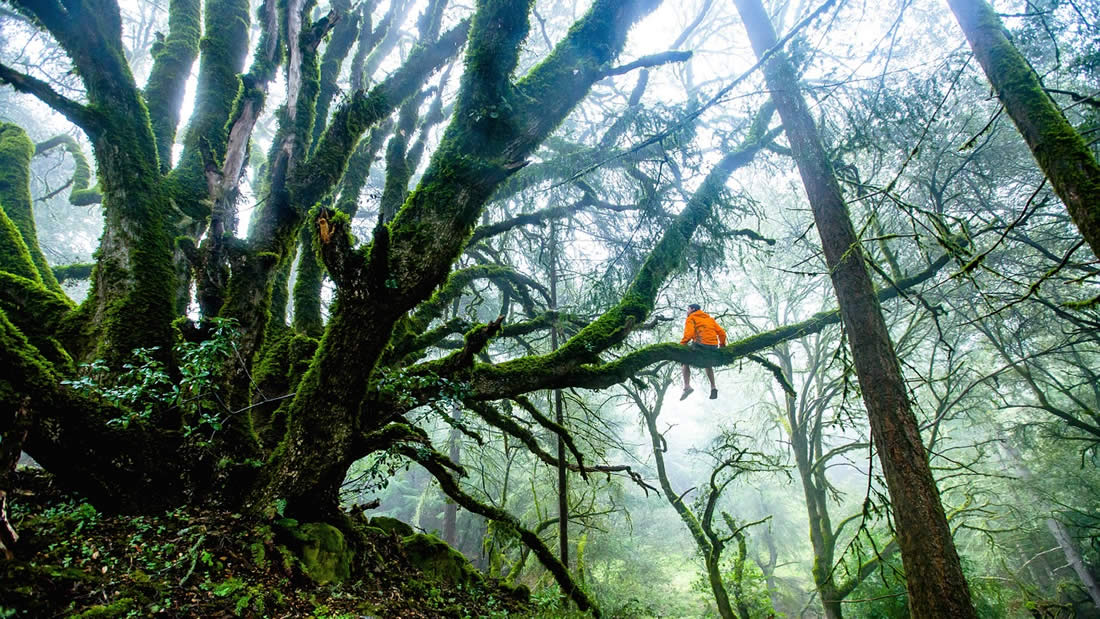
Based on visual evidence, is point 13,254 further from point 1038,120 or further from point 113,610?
point 1038,120

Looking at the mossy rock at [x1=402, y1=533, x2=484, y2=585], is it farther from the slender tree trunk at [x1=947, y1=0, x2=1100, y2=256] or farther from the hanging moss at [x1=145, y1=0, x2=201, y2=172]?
the slender tree trunk at [x1=947, y1=0, x2=1100, y2=256]

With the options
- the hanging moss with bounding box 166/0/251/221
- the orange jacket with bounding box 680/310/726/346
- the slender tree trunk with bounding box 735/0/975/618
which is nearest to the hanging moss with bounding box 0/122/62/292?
the hanging moss with bounding box 166/0/251/221

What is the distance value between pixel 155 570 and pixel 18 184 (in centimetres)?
561

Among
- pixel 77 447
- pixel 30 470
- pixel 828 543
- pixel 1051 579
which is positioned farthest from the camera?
pixel 1051 579

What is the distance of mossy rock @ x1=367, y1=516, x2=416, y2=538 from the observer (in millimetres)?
4691

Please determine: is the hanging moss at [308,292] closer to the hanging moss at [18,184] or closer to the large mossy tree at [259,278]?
the large mossy tree at [259,278]

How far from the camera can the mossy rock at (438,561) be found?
442 centimetres

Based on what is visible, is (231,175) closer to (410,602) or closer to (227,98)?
(227,98)

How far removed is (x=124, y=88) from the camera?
11.5ft

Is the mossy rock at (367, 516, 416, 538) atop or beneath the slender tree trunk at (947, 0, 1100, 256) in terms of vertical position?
beneath

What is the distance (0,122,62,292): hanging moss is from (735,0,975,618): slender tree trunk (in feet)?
24.5

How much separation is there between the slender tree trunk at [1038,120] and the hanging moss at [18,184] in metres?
8.37

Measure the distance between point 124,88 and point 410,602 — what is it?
462cm

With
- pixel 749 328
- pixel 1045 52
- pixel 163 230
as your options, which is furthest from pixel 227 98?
pixel 749 328
